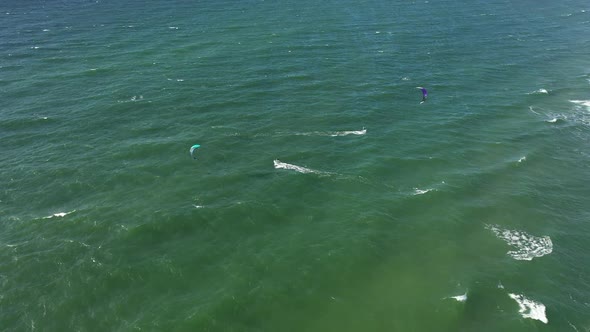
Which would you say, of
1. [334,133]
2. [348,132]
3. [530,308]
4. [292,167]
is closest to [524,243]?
[530,308]

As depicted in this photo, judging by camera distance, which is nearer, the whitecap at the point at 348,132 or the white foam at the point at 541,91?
the whitecap at the point at 348,132

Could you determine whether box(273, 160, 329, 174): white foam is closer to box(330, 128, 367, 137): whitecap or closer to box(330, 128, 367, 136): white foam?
box(330, 128, 367, 137): whitecap

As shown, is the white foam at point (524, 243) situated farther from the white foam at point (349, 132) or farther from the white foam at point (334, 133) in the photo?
the white foam at point (334, 133)

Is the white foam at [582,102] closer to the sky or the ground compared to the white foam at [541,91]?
closer to the ground

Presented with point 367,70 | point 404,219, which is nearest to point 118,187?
point 404,219

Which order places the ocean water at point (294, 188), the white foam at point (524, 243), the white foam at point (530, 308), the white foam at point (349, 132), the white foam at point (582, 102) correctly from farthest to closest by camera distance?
the white foam at point (582, 102)
the white foam at point (349, 132)
the white foam at point (524, 243)
the ocean water at point (294, 188)
the white foam at point (530, 308)

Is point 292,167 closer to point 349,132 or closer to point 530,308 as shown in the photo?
point 349,132

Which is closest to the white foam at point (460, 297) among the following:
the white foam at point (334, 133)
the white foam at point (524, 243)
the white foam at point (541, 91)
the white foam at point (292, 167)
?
the white foam at point (524, 243)

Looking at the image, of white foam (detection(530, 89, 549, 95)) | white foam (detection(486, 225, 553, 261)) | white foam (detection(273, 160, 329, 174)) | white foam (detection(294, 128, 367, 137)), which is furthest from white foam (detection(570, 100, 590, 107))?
white foam (detection(273, 160, 329, 174))

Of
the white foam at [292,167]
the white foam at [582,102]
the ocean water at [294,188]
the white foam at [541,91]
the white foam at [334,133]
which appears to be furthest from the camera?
the white foam at [541,91]

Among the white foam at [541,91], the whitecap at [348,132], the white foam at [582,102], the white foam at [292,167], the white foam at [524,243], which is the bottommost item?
the white foam at [524,243]
